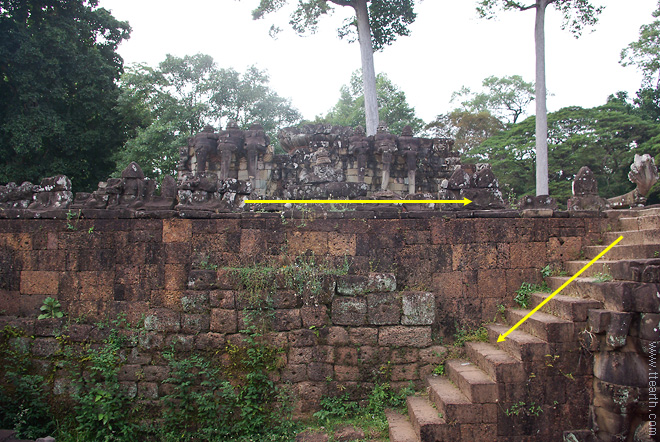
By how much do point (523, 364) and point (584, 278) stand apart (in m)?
1.39

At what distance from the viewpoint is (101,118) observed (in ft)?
55.9

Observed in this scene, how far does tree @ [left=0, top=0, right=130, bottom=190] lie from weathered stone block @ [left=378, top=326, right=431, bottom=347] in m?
15.6

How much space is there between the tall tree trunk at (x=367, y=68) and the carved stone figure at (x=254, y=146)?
6.01 meters

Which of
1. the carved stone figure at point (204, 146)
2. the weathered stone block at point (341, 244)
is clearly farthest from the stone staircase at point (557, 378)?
the carved stone figure at point (204, 146)

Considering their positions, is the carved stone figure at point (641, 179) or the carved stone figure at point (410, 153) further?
the carved stone figure at point (410, 153)

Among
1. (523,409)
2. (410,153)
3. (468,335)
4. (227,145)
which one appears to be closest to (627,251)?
(468,335)

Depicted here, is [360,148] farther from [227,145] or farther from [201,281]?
[201,281]

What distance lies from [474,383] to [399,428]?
0.97 m

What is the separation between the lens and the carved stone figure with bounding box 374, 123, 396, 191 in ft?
42.2

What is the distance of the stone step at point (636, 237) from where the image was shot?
4.61m

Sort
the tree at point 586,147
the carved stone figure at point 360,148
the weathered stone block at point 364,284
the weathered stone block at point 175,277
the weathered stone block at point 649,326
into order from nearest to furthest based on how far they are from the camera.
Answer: the weathered stone block at point 649,326 → the weathered stone block at point 364,284 → the weathered stone block at point 175,277 → the carved stone figure at point 360,148 → the tree at point 586,147

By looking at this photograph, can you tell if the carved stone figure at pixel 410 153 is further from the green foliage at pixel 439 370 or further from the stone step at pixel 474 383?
the stone step at pixel 474 383

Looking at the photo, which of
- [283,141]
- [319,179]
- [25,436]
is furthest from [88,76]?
[25,436]

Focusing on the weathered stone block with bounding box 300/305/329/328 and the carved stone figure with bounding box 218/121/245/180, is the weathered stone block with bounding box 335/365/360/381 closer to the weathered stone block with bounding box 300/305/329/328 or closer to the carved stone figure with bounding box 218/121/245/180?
the weathered stone block with bounding box 300/305/329/328
